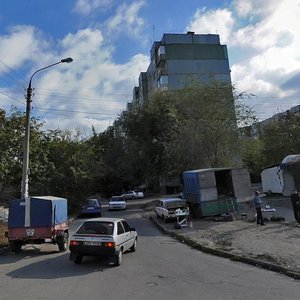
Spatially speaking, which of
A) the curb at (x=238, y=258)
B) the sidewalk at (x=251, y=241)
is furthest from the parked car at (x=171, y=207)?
the curb at (x=238, y=258)

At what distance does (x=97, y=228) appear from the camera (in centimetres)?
1443

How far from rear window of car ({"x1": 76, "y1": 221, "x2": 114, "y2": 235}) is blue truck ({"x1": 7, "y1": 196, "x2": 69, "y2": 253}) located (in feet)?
11.1

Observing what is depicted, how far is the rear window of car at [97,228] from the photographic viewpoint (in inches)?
563

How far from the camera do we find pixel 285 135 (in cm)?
6291

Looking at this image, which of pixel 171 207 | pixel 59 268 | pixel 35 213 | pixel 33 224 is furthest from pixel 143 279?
pixel 171 207

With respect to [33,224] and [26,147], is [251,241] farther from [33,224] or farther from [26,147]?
[26,147]

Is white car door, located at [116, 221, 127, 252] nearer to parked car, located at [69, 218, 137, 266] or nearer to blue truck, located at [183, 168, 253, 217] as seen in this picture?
parked car, located at [69, 218, 137, 266]

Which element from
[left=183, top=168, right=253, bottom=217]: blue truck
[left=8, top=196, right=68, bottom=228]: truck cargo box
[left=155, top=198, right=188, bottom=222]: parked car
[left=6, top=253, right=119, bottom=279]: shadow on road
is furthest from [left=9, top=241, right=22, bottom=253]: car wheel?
[left=183, top=168, right=253, bottom=217]: blue truck

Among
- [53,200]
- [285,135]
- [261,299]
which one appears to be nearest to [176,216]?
[53,200]

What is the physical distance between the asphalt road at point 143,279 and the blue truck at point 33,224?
1.02 metres

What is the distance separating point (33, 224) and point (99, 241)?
4760 millimetres

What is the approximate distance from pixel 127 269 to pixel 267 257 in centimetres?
435

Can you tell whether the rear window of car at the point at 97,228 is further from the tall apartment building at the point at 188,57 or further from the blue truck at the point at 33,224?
the tall apartment building at the point at 188,57

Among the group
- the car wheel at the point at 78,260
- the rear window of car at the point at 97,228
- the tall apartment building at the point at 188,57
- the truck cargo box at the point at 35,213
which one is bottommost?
the car wheel at the point at 78,260
